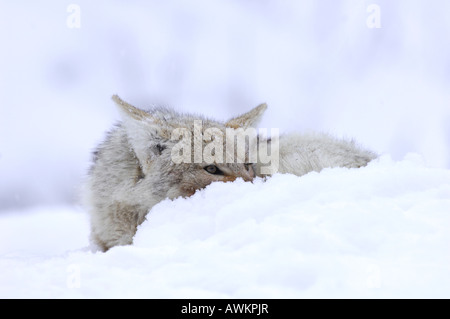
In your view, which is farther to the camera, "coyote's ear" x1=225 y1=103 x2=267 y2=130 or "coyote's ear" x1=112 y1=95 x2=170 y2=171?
"coyote's ear" x1=225 y1=103 x2=267 y2=130

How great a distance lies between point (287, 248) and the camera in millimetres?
1995

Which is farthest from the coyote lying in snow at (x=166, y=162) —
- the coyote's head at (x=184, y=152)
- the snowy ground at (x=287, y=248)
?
the snowy ground at (x=287, y=248)

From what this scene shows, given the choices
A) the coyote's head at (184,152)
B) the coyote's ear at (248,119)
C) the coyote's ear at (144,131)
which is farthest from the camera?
the coyote's ear at (248,119)

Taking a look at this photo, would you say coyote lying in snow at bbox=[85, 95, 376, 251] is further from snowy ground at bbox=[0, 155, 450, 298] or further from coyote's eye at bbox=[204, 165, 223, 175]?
snowy ground at bbox=[0, 155, 450, 298]

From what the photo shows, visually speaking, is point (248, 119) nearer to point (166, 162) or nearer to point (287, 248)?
point (166, 162)

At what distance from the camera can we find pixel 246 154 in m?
3.51

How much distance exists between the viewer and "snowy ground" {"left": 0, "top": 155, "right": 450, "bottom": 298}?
5.90 ft

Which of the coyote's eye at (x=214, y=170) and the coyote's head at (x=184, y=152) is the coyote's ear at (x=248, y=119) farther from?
the coyote's eye at (x=214, y=170)

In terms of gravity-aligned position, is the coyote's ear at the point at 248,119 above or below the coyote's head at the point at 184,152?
above

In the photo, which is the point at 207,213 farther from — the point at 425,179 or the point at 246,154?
the point at 425,179

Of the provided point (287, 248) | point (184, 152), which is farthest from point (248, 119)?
point (287, 248)

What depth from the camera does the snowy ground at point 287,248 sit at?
5.90 ft

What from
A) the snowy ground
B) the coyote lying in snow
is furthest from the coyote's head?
the snowy ground
